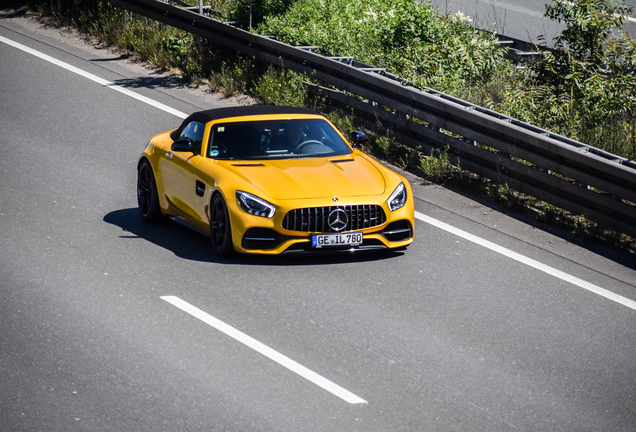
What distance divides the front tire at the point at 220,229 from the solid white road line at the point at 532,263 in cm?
274

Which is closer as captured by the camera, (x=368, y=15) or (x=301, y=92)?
(x=301, y=92)

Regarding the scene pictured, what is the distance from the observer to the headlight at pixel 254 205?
8625 mm

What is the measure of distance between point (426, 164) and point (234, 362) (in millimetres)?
6113

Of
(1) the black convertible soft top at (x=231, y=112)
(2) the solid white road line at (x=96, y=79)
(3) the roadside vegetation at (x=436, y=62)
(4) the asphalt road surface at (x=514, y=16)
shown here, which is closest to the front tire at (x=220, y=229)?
(1) the black convertible soft top at (x=231, y=112)

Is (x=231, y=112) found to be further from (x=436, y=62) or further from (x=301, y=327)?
(x=436, y=62)

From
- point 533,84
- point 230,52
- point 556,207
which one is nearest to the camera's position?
point 556,207

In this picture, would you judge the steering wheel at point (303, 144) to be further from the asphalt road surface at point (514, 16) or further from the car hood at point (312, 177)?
the asphalt road surface at point (514, 16)

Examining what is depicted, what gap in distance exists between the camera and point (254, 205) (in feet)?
28.5

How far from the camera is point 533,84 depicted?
14.0 metres

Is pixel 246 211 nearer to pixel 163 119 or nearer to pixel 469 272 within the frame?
pixel 469 272

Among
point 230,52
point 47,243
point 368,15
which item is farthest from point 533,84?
point 47,243

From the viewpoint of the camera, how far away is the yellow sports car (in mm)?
8664

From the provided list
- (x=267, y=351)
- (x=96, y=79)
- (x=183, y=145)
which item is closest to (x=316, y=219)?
(x=183, y=145)

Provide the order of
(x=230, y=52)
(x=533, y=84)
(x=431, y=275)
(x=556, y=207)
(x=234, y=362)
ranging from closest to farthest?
(x=234, y=362)
(x=431, y=275)
(x=556, y=207)
(x=533, y=84)
(x=230, y=52)
